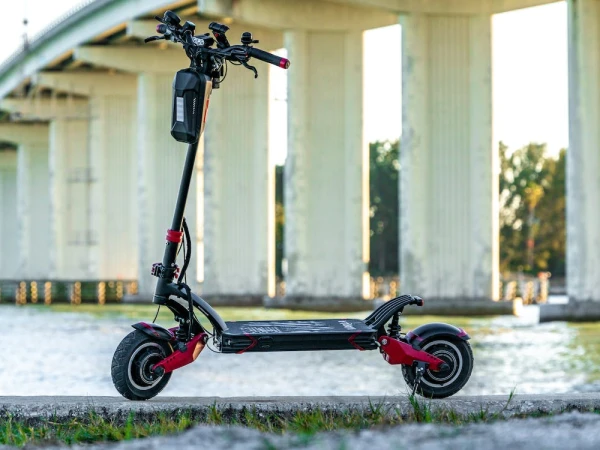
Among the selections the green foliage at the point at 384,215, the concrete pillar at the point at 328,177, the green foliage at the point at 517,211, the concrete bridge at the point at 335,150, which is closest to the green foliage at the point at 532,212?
the green foliage at the point at 517,211

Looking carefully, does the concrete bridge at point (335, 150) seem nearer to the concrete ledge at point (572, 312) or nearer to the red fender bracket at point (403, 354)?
the concrete ledge at point (572, 312)

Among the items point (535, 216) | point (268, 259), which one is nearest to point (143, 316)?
point (268, 259)

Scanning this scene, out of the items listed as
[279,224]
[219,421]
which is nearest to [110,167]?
[279,224]

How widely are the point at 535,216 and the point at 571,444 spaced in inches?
3411

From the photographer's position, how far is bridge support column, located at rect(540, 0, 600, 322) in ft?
104

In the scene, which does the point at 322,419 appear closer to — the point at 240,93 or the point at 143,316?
the point at 143,316

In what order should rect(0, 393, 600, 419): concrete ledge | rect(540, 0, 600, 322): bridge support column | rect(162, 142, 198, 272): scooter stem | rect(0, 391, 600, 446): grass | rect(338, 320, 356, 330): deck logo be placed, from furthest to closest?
1. rect(540, 0, 600, 322): bridge support column
2. rect(162, 142, 198, 272): scooter stem
3. rect(338, 320, 356, 330): deck logo
4. rect(0, 393, 600, 419): concrete ledge
5. rect(0, 391, 600, 446): grass

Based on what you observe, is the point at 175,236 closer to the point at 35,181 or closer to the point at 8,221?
the point at 35,181

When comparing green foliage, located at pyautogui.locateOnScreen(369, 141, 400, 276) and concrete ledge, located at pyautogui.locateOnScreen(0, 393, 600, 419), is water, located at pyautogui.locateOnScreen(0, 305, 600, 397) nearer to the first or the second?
concrete ledge, located at pyautogui.locateOnScreen(0, 393, 600, 419)

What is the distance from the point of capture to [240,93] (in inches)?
1834

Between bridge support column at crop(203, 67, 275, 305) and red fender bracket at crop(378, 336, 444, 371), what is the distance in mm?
37452

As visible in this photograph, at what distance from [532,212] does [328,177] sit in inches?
2022

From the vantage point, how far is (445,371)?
8641 mm

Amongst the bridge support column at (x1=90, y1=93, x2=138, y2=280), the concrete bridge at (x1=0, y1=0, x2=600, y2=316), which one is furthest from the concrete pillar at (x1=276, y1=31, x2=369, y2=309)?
the bridge support column at (x1=90, y1=93, x2=138, y2=280)
